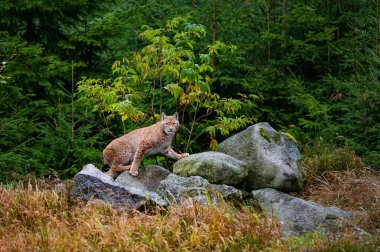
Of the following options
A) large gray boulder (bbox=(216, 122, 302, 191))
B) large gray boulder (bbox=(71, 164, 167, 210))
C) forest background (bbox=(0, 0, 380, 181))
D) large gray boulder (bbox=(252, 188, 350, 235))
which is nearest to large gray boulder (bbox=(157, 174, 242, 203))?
large gray boulder (bbox=(71, 164, 167, 210))

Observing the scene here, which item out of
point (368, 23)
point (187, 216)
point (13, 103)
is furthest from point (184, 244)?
point (368, 23)

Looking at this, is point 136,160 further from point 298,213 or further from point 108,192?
point 298,213

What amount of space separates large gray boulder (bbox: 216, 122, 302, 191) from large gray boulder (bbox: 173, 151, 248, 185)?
33 cm

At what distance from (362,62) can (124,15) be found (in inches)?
215

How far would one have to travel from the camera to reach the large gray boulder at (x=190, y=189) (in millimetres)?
8516

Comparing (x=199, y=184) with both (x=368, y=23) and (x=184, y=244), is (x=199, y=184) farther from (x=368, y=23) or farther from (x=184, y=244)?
(x=368, y=23)

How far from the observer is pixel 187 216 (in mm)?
7352

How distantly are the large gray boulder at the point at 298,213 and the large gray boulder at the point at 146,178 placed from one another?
1602 mm

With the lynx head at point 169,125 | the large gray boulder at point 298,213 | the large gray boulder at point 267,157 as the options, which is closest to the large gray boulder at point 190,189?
the large gray boulder at point 298,213

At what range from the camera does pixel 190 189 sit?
8586mm

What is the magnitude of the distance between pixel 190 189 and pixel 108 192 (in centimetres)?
117

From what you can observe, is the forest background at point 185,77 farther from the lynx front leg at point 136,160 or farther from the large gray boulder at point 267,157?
the lynx front leg at point 136,160

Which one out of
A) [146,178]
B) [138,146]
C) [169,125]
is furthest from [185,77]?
[146,178]

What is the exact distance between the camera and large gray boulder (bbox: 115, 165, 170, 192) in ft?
30.9
